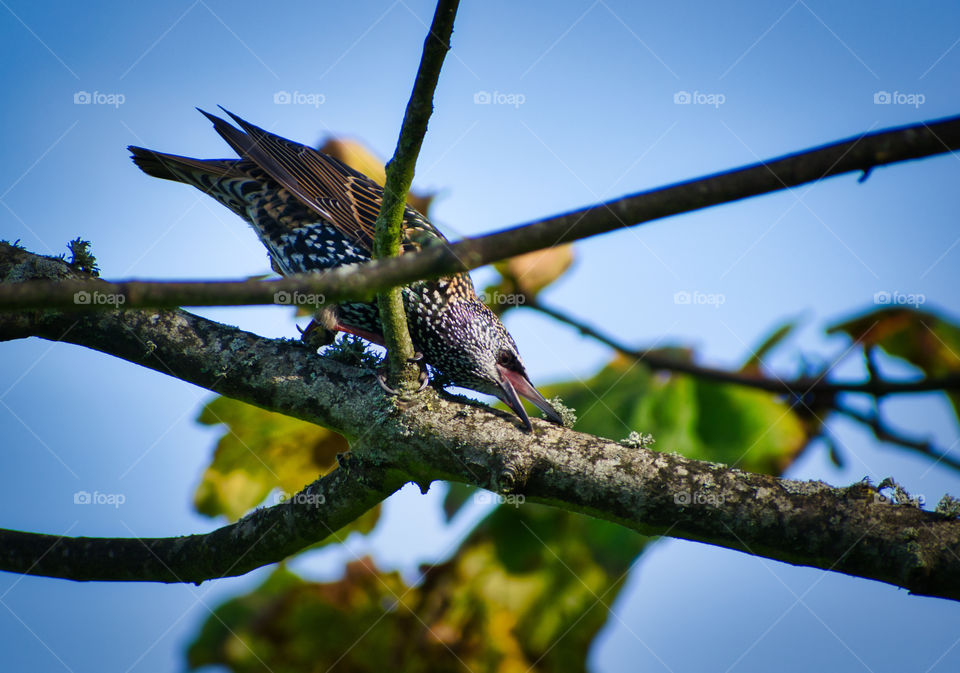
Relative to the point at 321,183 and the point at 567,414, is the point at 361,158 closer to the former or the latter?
the point at 321,183

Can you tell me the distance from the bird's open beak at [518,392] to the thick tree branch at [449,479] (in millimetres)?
586

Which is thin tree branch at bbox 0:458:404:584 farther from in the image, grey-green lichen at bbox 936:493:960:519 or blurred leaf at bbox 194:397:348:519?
grey-green lichen at bbox 936:493:960:519

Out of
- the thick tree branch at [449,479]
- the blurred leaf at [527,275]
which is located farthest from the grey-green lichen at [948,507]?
the blurred leaf at [527,275]

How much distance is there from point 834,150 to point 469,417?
172 cm

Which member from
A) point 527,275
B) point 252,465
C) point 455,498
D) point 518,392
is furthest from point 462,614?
point 527,275

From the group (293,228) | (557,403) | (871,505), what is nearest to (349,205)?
A: (293,228)

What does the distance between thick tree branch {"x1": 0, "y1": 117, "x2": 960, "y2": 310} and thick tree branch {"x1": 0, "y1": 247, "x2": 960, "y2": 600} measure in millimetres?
1116

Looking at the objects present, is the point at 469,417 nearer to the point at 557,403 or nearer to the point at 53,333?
the point at 557,403

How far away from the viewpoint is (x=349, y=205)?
15.9ft

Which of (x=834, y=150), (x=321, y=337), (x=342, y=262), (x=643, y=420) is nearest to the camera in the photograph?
(x=834, y=150)

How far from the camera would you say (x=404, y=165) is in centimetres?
244

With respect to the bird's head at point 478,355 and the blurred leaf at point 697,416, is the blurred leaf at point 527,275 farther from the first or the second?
the blurred leaf at point 697,416

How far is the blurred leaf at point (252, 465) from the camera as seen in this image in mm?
4062

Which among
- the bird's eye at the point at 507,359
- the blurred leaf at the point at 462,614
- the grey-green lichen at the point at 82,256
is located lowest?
the blurred leaf at the point at 462,614
